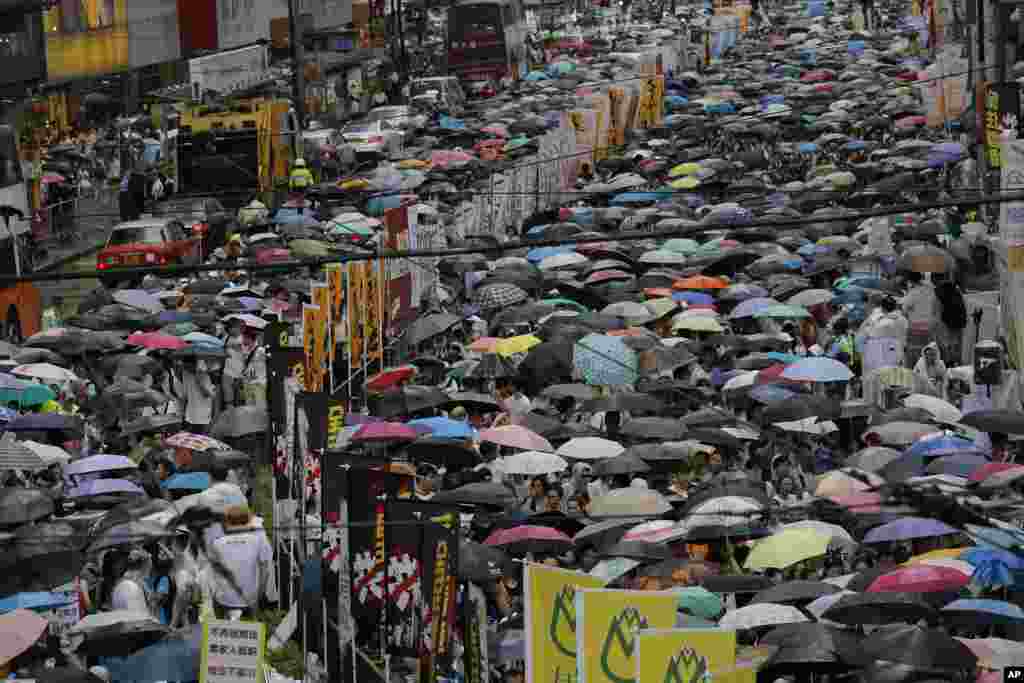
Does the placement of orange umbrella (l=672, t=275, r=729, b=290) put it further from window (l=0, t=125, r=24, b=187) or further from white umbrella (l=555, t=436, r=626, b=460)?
window (l=0, t=125, r=24, b=187)

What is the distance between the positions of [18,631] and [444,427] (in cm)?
619

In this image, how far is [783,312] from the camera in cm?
2236

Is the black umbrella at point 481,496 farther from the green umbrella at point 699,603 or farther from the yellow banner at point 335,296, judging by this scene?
the yellow banner at point 335,296

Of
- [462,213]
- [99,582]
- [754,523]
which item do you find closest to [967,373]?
[754,523]

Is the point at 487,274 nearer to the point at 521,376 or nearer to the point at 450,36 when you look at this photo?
the point at 521,376

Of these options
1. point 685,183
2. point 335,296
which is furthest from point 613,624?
point 685,183

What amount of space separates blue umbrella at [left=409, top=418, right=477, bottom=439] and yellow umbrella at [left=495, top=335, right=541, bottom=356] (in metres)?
3.22

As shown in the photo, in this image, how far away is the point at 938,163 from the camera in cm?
3591

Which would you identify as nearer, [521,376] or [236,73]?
[521,376]

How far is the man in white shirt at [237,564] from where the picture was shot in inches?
558

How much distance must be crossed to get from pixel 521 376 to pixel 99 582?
7.15 meters

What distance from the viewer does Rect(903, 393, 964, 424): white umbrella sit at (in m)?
17.6

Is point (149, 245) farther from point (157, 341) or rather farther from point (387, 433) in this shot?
point (387, 433)

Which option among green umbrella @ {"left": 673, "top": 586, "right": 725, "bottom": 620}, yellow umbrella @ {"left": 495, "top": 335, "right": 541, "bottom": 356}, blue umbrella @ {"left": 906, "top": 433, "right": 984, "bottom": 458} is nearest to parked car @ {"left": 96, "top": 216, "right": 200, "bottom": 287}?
yellow umbrella @ {"left": 495, "top": 335, "right": 541, "bottom": 356}
